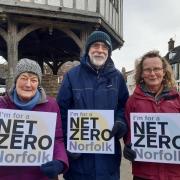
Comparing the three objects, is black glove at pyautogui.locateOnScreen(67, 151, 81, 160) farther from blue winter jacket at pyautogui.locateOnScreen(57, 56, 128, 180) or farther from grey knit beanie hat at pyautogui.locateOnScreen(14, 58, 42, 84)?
grey knit beanie hat at pyautogui.locateOnScreen(14, 58, 42, 84)

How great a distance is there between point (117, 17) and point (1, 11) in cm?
526

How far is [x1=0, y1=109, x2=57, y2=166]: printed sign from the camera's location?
315 centimetres

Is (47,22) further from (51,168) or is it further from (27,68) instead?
(51,168)

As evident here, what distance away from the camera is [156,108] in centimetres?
352

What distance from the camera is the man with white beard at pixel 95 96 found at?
11.7ft

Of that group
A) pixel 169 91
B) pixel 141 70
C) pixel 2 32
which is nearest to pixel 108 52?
pixel 141 70

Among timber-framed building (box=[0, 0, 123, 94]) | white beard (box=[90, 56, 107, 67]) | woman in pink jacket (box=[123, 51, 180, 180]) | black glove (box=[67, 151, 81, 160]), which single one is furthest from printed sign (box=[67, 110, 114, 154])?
timber-framed building (box=[0, 0, 123, 94])

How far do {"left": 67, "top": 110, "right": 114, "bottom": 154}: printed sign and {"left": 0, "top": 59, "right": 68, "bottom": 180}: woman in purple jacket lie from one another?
0.29 meters

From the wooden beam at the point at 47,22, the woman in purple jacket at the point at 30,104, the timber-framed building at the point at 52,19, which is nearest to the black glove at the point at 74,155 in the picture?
the woman in purple jacket at the point at 30,104

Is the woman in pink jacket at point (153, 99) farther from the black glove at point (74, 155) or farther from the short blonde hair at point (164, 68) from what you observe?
the black glove at point (74, 155)

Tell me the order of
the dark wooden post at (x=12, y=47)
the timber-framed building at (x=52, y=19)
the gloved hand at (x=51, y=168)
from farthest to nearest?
the dark wooden post at (x=12, y=47) → the timber-framed building at (x=52, y=19) → the gloved hand at (x=51, y=168)

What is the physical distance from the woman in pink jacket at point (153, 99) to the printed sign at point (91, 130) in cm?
18

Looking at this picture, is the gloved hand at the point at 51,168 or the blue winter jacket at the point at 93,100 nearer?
the gloved hand at the point at 51,168


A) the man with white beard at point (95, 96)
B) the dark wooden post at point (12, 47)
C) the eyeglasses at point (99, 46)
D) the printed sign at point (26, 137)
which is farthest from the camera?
the dark wooden post at point (12, 47)
